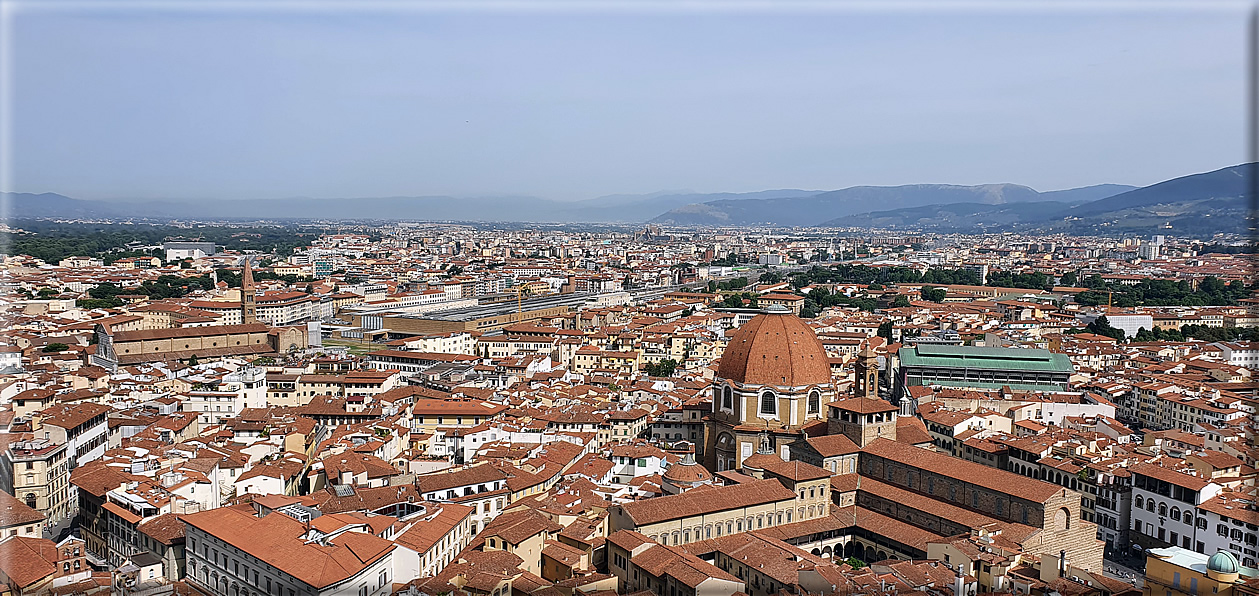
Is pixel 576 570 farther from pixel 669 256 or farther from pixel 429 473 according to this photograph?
pixel 669 256

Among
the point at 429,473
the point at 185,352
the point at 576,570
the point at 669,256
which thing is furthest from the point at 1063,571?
the point at 669,256

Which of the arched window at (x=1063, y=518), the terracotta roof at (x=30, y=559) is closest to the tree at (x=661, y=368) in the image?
the arched window at (x=1063, y=518)

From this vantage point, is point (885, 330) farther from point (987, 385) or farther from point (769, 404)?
point (769, 404)

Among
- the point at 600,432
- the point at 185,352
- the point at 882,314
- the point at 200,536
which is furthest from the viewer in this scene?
the point at 882,314

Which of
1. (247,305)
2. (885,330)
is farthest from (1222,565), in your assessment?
(247,305)

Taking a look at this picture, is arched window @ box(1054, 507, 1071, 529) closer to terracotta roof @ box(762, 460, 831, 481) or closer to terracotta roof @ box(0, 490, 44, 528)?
terracotta roof @ box(762, 460, 831, 481)

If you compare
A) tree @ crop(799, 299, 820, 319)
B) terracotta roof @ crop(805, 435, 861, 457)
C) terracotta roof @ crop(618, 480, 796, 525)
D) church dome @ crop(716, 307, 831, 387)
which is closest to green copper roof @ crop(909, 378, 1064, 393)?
church dome @ crop(716, 307, 831, 387)

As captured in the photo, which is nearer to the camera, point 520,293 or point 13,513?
point 13,513
